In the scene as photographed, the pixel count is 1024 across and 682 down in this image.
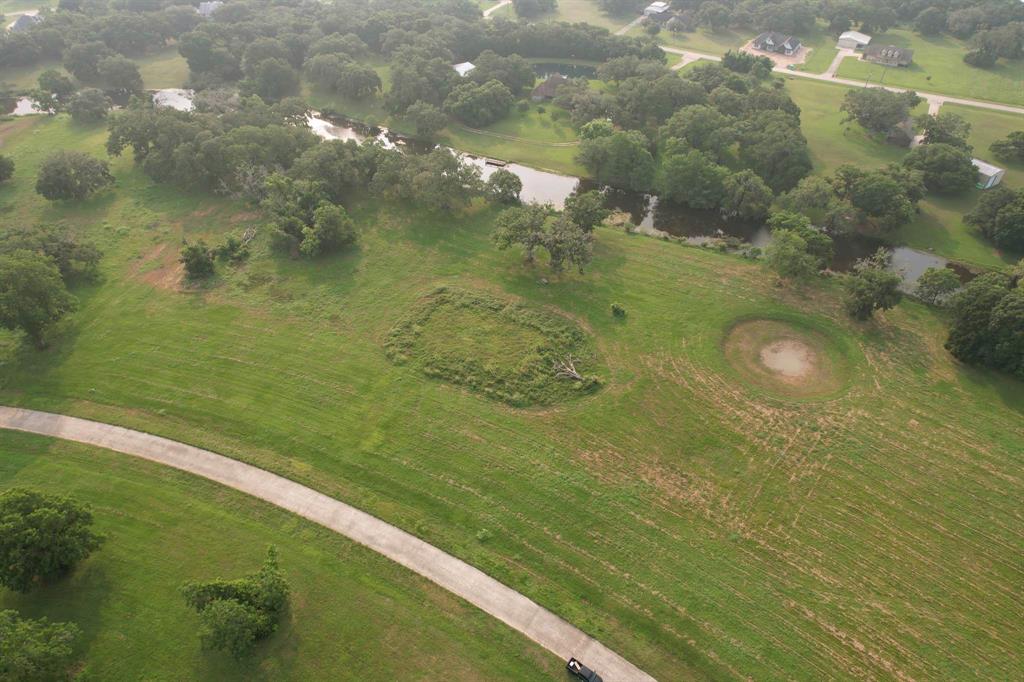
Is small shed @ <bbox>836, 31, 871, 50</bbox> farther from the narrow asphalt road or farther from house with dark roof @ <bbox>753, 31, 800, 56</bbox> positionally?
house with dark roof @ <bbox>753, 31, 800, 56</bbox>

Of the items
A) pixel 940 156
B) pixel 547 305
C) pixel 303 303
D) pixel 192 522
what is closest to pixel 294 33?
pixel 303 303

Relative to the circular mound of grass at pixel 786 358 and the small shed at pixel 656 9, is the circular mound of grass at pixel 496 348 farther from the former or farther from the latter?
the small shed at pixel 656 9

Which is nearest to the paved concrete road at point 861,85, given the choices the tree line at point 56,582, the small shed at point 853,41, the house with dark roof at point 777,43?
the small shed at point 853,41

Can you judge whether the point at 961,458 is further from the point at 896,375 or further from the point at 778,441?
the point at 778,441

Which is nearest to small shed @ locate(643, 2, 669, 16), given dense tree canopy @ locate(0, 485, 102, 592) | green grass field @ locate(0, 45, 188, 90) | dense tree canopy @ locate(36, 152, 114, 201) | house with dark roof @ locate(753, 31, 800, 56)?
house with dark roof @ locate(753, 31, 800, 56)

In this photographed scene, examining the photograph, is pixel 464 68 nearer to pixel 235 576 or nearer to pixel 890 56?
pixel 890 56

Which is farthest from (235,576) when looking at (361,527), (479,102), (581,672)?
(479,102)
